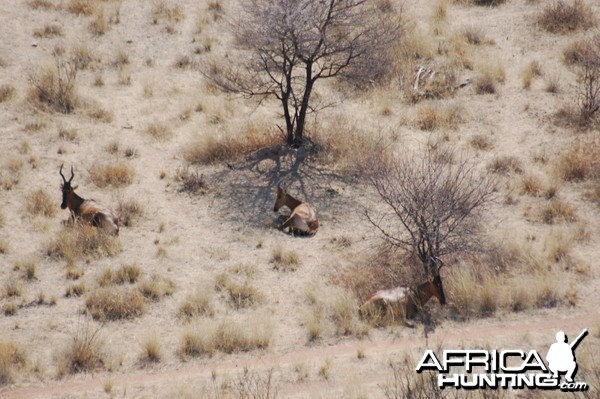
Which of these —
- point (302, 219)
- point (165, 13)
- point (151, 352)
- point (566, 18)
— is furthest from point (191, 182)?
point (566, 18)

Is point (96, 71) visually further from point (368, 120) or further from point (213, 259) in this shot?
point (213, 259)

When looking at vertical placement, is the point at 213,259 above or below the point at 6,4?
below

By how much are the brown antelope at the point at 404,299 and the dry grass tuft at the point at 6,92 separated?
10.5 metres

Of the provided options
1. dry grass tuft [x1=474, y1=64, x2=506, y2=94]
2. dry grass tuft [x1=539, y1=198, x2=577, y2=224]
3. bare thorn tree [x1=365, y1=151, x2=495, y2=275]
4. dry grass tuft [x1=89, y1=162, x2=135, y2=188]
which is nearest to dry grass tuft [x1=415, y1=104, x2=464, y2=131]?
dry grass tuft [x1=474, y1=64, x2=506, y2=94]

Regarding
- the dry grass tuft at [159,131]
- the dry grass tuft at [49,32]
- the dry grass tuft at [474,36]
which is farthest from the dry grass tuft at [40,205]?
the dry grass tuft at [474,36]

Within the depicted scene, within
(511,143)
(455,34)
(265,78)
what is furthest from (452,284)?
(455,34)

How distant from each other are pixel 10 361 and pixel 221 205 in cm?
548

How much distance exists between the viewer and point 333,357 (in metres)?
10.3

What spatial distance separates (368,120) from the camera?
57.7 feet

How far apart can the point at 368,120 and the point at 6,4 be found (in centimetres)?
1096

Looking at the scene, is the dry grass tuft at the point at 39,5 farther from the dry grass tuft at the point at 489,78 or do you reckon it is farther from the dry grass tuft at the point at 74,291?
the dry grass tuft at the point at 74,291

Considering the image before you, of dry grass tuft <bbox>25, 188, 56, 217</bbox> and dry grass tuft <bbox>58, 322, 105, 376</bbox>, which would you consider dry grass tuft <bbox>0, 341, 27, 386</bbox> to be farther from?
dry grass tuft <bbox>25, 188, 56, 217</bbox>

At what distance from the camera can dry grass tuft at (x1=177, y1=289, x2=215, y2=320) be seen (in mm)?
11422

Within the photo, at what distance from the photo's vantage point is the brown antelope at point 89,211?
13.3 m
